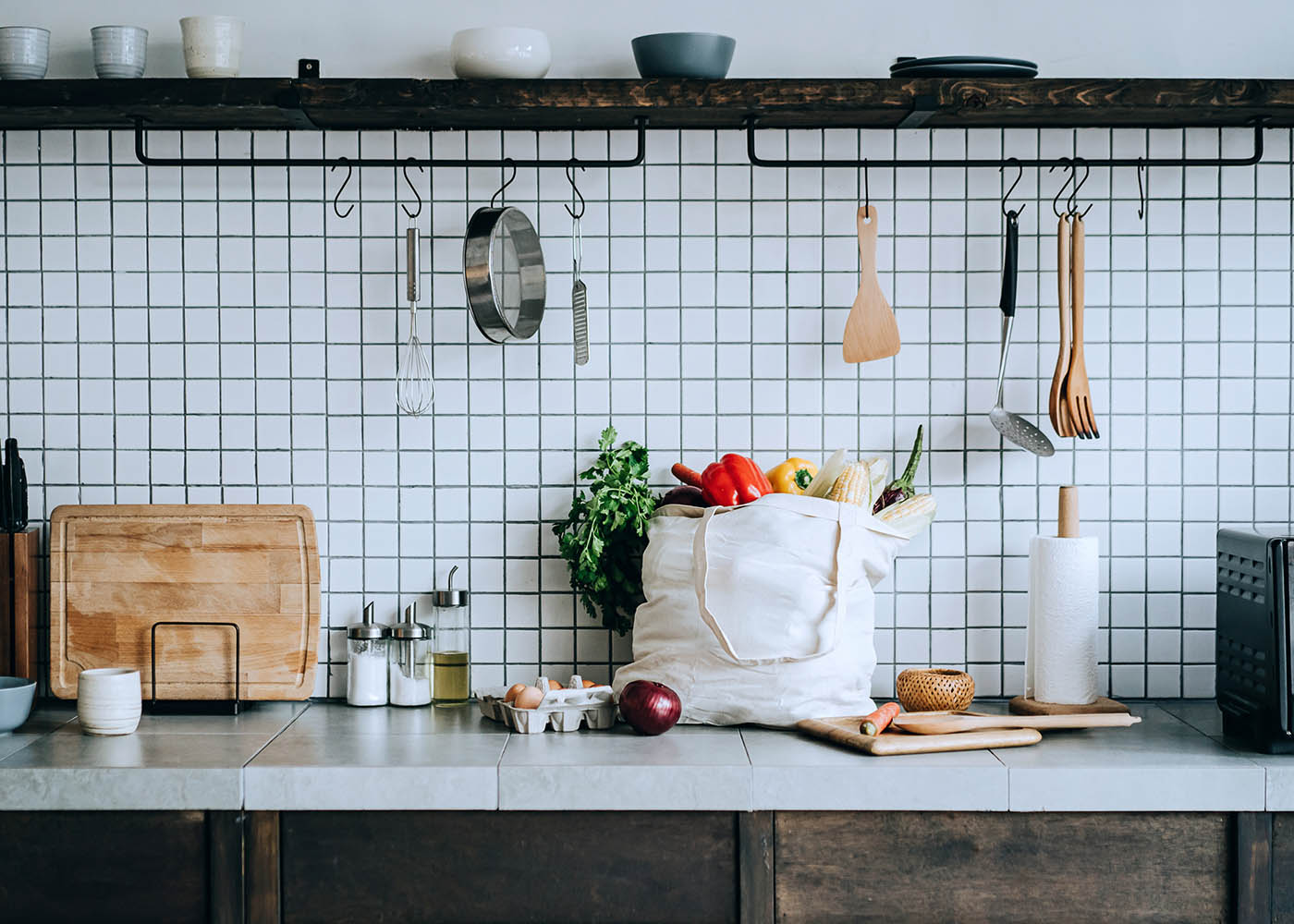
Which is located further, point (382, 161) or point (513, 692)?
point (382, 161)

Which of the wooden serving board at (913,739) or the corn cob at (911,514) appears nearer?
the wooden serving board at (913,739)

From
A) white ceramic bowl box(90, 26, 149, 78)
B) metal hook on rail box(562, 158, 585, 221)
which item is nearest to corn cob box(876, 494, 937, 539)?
metal hook on rail box(562, 158, 585, 221)

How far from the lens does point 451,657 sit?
6.66 ft

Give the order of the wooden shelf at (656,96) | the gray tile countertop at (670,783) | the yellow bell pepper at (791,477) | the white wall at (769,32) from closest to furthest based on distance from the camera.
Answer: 1. the gray tile countertop at (670,783)
2. the wooden shelf at (656,96)
3. the yellow bell pepper at (791,477)
4. the white wall at (769,32)

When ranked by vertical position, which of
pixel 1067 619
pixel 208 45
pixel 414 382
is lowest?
pixel 1067 619

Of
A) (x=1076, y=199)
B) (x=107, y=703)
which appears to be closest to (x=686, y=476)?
(x=1076, y=199)

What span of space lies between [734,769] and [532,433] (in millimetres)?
732

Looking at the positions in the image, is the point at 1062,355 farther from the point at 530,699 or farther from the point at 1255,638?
the point at 530,699

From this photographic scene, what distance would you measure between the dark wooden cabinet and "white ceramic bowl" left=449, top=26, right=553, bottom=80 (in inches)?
44.4

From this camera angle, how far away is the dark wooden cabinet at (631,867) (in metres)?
1.63

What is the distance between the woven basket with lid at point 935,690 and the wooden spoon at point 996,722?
0.04m

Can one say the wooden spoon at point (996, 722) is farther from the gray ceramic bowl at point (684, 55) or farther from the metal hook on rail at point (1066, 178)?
the gray ceramic bowl at point (684, 55)

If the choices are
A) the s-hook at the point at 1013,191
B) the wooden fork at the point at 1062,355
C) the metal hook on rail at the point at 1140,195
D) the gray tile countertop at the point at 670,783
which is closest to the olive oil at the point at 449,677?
the gray tile countertop at the point at 670,783

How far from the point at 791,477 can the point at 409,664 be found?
71 cm
